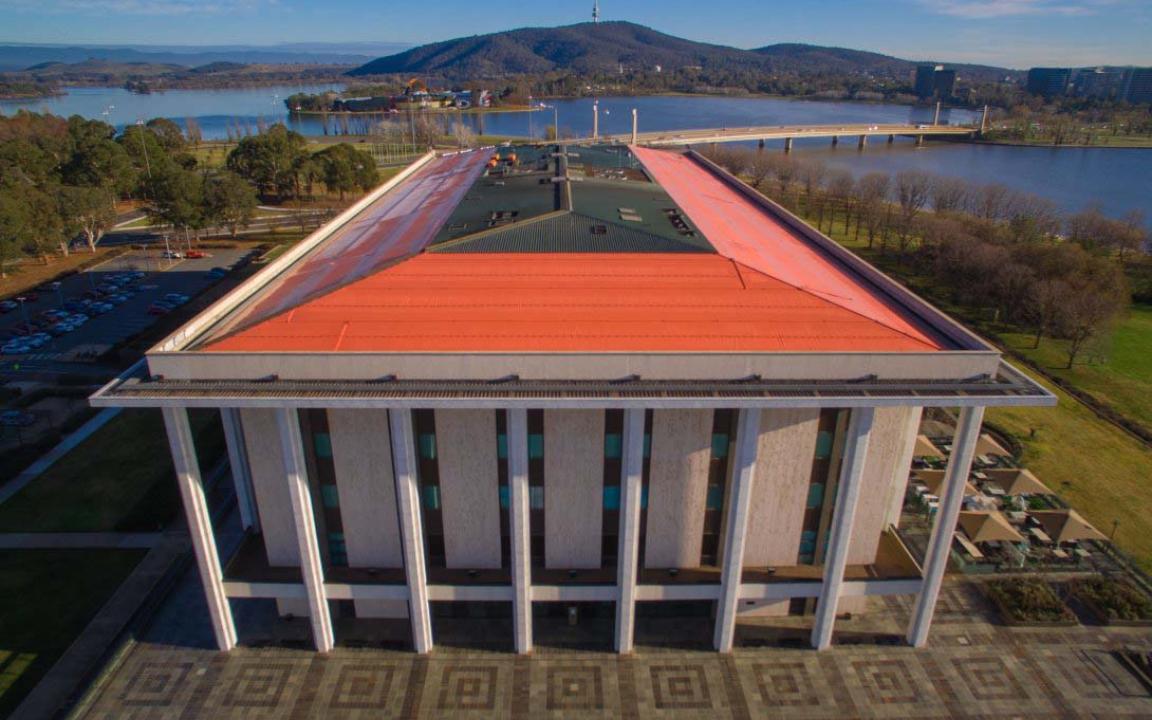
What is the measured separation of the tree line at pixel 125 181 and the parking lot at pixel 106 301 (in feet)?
17.2

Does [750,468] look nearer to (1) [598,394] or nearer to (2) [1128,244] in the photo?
(1) [598,394]

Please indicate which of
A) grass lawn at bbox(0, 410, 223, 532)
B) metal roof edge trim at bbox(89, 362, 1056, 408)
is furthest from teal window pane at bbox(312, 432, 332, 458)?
grass lawn at bbox(0, 410, 223, 532)

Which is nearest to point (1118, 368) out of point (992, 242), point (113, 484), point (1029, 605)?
point (992, 242)

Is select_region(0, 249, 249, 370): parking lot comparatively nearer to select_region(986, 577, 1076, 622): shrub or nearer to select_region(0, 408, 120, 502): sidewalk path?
select_region(0, 408, 120, 502): sidewalk path

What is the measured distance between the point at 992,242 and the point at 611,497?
210ft

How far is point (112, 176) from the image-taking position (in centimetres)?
9231

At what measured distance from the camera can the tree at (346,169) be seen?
9744 cm

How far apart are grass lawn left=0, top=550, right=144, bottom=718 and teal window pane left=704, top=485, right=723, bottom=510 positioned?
25893 mm

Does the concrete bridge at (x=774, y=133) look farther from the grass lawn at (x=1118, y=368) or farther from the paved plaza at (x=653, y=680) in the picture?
the paved plaza at (x=653, y=680)

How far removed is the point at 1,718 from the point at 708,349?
27764mm

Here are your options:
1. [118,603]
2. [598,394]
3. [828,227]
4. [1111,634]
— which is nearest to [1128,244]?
[828,227]

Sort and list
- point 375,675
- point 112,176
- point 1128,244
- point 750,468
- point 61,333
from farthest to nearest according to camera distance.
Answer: point 112,176 → point 1128,244 → point 61,333 → point 375,675 → point 750,468

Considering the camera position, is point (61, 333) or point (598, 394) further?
point (61, 333)

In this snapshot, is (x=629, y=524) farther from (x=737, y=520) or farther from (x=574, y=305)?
(x=574, y=305)
